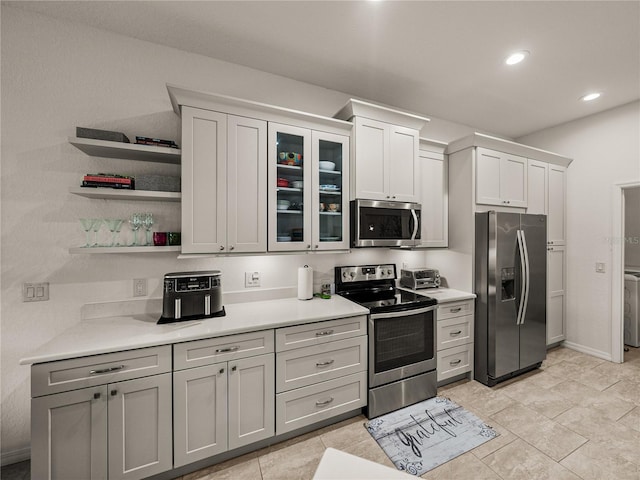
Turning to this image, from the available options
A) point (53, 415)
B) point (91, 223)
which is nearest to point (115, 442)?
point (53, 415)

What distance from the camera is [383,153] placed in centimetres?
254

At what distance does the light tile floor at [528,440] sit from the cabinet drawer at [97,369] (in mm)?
804

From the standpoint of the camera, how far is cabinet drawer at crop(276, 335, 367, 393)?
6.23 feet

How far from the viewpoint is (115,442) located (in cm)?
148

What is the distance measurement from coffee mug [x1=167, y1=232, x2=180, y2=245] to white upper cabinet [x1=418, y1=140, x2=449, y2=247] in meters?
2.34

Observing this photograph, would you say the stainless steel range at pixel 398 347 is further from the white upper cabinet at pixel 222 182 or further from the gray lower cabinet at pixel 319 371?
the white upper cabinet at pixel 222 182

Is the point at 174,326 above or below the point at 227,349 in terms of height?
above

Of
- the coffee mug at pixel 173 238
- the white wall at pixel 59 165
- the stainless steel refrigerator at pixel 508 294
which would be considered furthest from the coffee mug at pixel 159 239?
the stainless steel refrigerator at pixel 508 294

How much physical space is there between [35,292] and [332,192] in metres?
2.27

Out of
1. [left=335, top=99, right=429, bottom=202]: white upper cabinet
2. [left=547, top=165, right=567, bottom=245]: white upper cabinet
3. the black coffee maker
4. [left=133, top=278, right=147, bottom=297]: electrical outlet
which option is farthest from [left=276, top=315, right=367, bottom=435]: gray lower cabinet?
[left=547, top=165, right=567, bottom=245]: white upper cabinet

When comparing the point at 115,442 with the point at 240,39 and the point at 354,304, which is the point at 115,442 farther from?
the point at 240,39

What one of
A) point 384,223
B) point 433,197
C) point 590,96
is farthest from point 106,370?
point 590,96

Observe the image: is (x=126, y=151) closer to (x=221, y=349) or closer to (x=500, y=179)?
(x=221, y=349)

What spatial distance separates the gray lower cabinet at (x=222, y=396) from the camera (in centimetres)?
162
